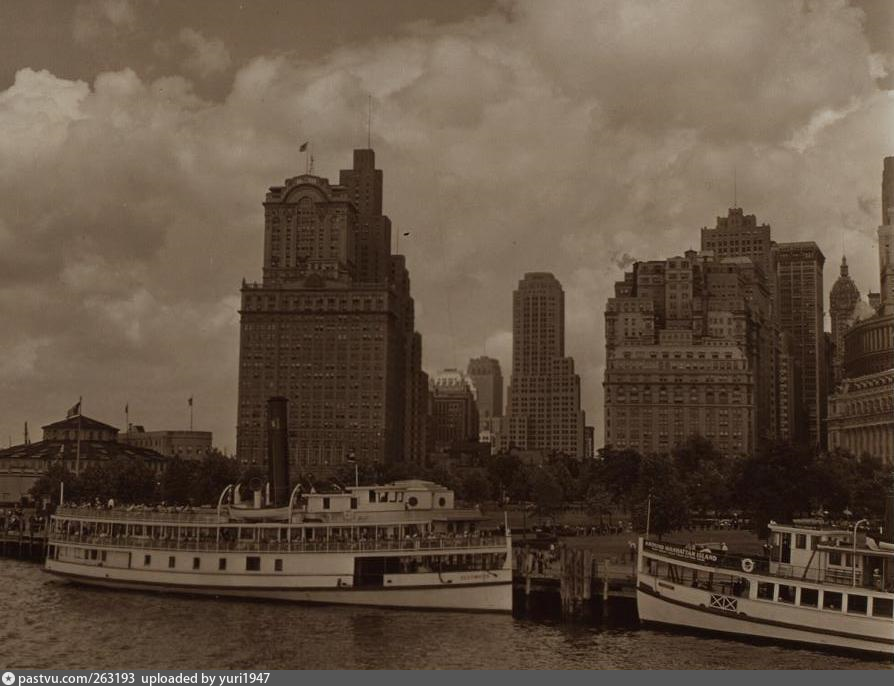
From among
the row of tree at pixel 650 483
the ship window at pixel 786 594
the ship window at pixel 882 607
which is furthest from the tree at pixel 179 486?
the ship window at pixel 882 607

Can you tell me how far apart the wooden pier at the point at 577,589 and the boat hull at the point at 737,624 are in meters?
2.21

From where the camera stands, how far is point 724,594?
5238 centimetres

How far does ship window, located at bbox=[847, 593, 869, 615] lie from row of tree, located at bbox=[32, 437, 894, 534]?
2924 cm

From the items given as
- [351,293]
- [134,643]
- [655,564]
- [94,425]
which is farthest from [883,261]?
[134,643]

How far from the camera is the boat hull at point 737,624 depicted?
4834 centimetres

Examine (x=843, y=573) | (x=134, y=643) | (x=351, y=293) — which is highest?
(x=351, y=293)

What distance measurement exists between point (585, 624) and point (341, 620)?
39.3 feet

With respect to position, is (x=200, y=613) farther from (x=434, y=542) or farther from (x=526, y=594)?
(x=526, y=594)

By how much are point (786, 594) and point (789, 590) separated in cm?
23

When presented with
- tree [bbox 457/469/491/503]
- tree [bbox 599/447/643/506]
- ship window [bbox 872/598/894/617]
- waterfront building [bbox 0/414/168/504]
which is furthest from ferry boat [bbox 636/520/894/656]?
waterfront building [bbox 0/414/168/504]

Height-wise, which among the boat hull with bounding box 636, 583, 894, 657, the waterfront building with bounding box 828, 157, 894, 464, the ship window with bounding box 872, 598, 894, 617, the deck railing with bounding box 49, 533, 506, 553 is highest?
the waterfront building with bounding box 828, 157, 894, 464

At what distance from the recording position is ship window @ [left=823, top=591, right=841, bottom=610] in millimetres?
49750

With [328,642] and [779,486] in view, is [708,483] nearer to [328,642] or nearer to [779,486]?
[779,486]

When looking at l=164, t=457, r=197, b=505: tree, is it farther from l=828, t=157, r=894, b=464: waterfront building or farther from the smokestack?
l=828, t=157, r=894, b=464: waterfront building
